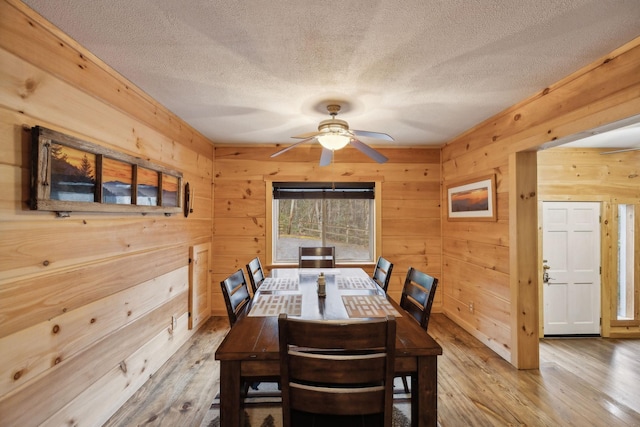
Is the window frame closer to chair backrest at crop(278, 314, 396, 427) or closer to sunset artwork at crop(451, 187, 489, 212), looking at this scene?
sunset artwork at crop(451, 187, 489, 212)

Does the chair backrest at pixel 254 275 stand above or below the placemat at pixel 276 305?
above

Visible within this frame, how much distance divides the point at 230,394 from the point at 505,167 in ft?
10.1

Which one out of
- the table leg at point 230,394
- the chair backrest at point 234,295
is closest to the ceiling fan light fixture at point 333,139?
the chair backrest at point 234,295

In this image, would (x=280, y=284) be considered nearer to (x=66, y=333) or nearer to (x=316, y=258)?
(x=316, y=258)

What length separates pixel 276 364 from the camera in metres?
1.36

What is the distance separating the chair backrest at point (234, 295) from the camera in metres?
1.83

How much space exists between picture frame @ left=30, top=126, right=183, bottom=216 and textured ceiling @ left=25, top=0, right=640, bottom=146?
2.12ft

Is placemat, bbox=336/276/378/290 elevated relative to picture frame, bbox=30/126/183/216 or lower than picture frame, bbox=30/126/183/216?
lower

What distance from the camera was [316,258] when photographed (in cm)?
365

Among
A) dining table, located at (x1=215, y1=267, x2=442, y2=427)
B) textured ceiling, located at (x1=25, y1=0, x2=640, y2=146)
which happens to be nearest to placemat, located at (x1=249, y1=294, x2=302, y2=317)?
dining table, located at (x1=215, y1=267, x2=442, y2=427)

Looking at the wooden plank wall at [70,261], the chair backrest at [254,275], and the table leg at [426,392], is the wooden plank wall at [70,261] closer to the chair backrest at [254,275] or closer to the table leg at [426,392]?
the chair backrest at [254,275]

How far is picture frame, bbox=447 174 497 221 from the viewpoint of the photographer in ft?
10.2

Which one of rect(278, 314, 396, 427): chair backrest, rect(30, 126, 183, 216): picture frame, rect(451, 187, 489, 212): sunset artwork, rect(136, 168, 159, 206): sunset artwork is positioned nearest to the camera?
rect(278, 314, 396, 427): chair backrest

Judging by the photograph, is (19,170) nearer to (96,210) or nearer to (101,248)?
(96,210)
